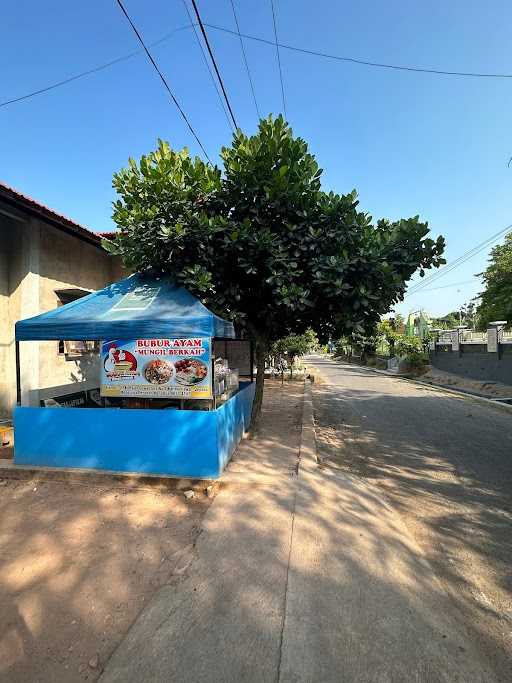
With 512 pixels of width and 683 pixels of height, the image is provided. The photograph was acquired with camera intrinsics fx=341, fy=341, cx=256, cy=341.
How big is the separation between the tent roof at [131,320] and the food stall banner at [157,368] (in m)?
0.14

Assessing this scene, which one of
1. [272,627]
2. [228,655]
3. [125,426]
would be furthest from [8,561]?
[272,627]

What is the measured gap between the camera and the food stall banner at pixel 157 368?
4.30 metres

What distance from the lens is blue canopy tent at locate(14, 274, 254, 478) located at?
416 centimetres

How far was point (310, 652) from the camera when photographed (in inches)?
76.7

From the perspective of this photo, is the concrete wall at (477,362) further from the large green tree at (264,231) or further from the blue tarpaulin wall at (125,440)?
the blue tarpaulin wall at (125,440)

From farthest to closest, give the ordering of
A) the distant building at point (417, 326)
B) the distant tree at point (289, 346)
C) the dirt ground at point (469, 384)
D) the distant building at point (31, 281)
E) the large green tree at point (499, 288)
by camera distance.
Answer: the distant building at point (417, 326), the distant tree at point (289, 346), the dirt ground at point (469, 384), the large green tree at point (499, 288), the distant building at point (31, 281)

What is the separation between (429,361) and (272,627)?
26.4 meters

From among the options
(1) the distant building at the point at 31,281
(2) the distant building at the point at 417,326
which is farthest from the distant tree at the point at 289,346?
(2) the distant building at the point at 417,326

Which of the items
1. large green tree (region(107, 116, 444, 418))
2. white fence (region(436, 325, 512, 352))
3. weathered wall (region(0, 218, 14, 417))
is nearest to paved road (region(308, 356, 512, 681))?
large green tree (region(107, 116, 444, 418))

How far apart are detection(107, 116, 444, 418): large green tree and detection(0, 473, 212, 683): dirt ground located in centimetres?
295

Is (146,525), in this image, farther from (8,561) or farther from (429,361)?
(429,361)

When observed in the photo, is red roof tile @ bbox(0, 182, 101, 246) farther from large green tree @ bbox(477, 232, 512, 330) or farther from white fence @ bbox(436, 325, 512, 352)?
white fence @ bbox(436, 325, 512, 352)

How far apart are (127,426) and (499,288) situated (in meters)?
A: 14.5

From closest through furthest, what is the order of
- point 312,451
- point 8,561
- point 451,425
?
point 8,561, point 312,451, point 451,425
